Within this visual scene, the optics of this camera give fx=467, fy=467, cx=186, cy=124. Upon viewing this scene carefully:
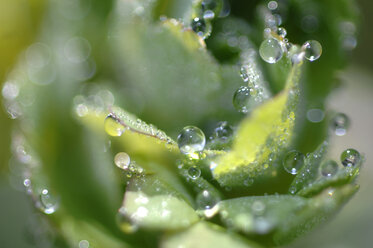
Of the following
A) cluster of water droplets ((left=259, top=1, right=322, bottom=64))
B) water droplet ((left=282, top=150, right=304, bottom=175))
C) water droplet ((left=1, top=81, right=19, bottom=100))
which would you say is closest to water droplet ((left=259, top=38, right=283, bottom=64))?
cluster of water droplets ((left=259, top=1, right=322, bottom=64))

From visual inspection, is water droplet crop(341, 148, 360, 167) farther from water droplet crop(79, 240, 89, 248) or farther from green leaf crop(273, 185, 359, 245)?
water droplet crop(79, 240, 89, 248)

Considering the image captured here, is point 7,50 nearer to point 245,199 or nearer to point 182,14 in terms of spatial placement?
point 182,14

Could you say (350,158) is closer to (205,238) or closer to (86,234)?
(205,238)

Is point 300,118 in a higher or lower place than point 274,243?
higher

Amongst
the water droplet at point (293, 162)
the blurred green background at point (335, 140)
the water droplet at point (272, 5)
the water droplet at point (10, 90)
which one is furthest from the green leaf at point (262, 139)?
the water droplet at point (10, 90)

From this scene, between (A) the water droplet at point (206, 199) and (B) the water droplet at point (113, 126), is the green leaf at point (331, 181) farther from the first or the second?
(B) the water droplet at point (113, 126)

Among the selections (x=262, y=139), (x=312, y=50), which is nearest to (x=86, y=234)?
(x=262, y=139)

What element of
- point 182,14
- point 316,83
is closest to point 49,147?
point 182,14

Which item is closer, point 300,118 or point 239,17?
point 300,118
